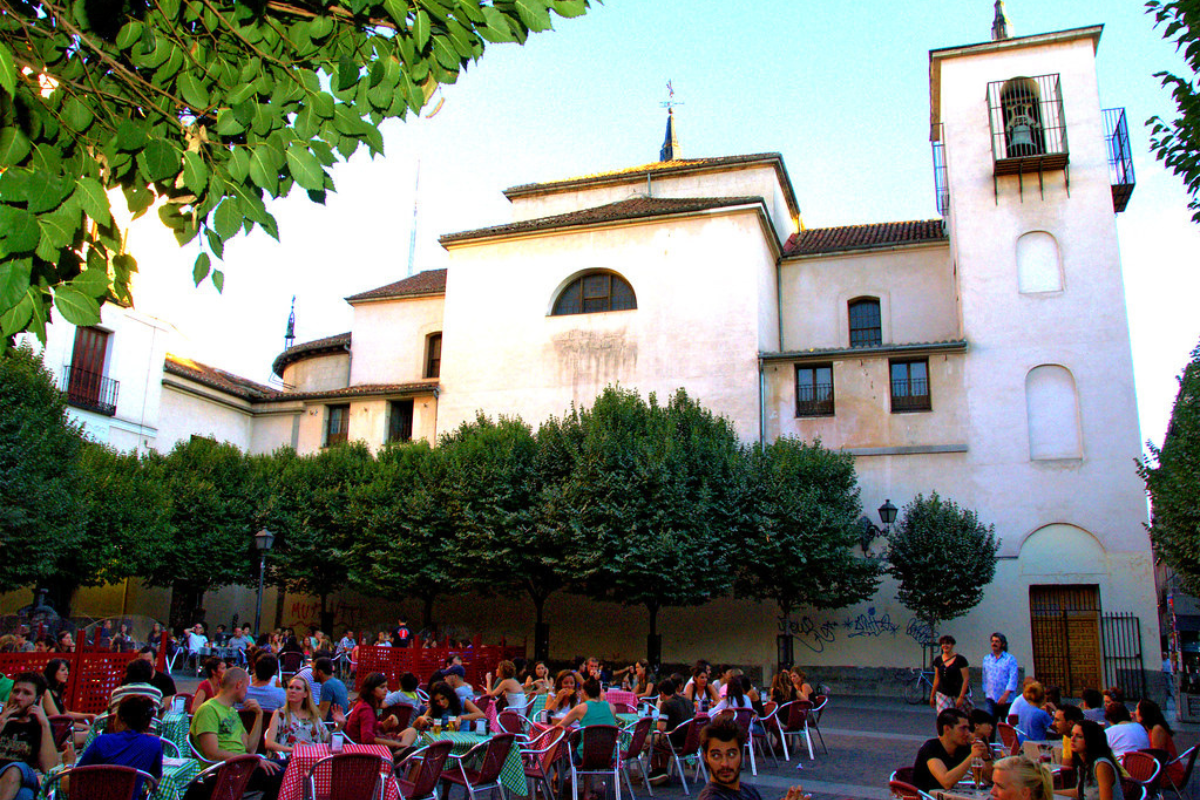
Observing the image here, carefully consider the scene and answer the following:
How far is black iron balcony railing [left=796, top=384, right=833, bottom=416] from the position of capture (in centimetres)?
2612

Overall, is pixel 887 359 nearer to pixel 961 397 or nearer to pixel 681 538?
pixel 961 397

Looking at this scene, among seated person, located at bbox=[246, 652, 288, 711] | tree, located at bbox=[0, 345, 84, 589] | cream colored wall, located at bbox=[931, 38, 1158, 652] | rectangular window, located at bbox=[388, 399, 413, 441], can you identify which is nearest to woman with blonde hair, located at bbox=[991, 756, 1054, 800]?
seated person, located at bbox=[246, 652, 288, 711]

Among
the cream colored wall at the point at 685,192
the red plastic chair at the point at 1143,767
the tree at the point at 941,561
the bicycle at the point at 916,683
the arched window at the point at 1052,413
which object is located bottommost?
the bicycle at the point at 916,683

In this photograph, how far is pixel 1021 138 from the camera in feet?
85.3

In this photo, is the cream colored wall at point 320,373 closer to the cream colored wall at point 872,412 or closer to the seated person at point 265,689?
the cream colored wall at point 872,412

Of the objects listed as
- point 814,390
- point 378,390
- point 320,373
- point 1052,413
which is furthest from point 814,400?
point 320,373

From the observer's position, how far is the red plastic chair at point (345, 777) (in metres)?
6.35

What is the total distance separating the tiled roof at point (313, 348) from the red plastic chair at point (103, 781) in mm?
30677

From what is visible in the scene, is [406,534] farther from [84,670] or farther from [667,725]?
[667,725]

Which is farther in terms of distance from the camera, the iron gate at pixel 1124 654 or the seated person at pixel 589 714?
the iron gate at pixel 1124 654

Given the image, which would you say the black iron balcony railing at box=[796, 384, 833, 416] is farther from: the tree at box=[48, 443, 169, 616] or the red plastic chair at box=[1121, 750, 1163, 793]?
the red plastic chair at box=[1121, 750, 1163, 793]

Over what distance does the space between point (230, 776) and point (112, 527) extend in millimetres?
19808

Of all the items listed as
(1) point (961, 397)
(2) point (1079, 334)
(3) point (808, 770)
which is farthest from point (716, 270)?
(3) point (808, 770)

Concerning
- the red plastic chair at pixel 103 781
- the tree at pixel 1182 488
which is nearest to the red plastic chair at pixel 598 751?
the red plastic chair at pixel 103 781
